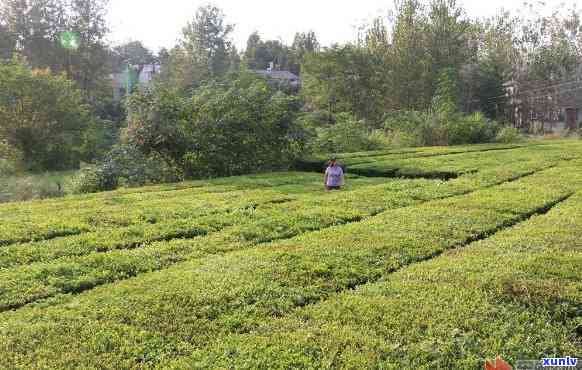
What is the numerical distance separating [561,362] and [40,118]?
22838 mm

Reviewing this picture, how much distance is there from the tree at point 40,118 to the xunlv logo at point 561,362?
22406mm

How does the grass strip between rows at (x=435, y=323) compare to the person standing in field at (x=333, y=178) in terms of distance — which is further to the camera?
the person standing in field at (x=333, y=178)

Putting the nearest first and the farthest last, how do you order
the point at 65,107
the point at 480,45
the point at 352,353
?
1. the point at 352,353
2. the point at 65,107
3. the point at 480,45

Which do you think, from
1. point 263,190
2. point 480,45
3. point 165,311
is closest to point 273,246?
point 165,311

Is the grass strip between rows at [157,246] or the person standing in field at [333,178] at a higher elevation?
the person standing in field at [333,178]

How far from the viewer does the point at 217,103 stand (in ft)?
50.7

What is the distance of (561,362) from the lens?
3.59m

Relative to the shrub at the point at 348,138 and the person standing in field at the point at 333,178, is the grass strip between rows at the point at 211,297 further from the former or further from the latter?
the shrub at the point at 348,138

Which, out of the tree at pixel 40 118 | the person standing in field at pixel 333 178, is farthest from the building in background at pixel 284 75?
the person standing in field at pixel 333 178

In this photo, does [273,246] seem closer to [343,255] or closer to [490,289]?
[343,255]

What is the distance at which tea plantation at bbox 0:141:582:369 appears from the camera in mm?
3709

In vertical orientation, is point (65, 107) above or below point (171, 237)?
above

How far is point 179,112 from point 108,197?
17.3 feet

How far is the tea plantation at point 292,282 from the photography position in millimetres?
3709
